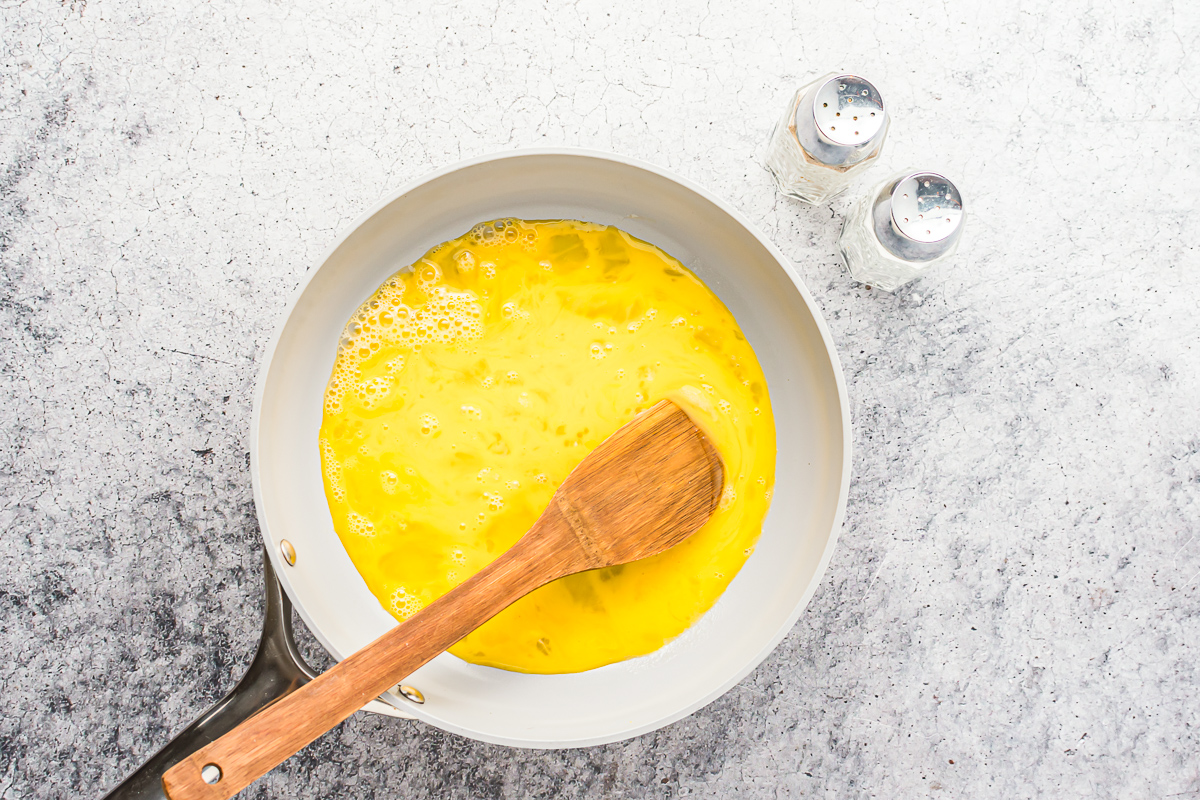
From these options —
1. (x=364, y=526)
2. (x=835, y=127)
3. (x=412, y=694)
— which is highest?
(x=835, y=127)

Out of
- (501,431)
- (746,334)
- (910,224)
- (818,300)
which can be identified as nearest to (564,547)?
(501,431)

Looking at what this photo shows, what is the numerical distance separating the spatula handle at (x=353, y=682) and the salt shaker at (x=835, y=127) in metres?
0.68

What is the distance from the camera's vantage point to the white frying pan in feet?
3.09

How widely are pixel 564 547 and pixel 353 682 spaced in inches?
11.9

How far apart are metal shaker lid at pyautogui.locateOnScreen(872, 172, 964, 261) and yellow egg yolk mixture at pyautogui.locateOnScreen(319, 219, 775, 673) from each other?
0.36m

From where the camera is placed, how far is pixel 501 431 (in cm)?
104

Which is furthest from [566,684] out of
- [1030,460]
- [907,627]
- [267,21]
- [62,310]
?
[267,21]

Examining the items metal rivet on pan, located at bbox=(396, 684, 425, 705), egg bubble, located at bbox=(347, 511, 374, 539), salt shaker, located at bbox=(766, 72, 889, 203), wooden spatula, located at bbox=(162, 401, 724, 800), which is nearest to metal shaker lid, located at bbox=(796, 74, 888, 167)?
salt shaker, located at bbox=(766, 72, 889, 203)

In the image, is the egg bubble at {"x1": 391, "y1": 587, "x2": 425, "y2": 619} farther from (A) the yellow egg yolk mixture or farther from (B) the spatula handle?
(B) the spatula handle

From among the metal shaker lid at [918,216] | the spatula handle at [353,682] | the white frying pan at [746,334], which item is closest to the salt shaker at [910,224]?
the metal shaker lid at [918,216]

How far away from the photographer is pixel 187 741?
0.87 metres

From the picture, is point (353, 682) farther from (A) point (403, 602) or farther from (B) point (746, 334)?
(B) point (746, 334)

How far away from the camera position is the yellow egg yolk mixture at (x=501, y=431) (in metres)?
1.04

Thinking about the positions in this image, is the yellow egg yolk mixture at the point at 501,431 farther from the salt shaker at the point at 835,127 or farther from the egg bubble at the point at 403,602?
the salt shaker at the point at 835,127
